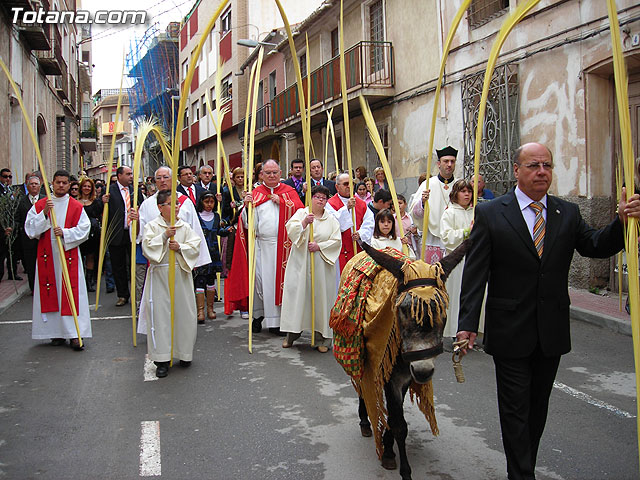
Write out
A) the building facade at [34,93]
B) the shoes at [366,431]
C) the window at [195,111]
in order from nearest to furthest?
the shoes at [366,431] → the building facade at [34,93] → the window at [195,111]

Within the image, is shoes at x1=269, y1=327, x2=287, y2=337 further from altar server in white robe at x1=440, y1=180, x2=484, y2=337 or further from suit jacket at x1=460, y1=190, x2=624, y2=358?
suit jacket at x1=460, y1=190, x2=624, y2=358

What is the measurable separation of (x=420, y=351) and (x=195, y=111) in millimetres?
36348

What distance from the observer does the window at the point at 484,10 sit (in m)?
12.5

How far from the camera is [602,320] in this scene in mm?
7914

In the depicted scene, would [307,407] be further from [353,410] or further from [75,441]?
[75,441]

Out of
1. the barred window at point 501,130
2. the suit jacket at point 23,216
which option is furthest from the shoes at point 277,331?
the barred window at point 501,130

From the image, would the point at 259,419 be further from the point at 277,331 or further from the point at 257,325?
the point at 257,325

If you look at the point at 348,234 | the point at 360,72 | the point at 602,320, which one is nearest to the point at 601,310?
the point at 602,320

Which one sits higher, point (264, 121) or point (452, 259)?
point (264, 121)

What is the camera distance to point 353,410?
4.84 meters

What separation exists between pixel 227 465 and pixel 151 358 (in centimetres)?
237

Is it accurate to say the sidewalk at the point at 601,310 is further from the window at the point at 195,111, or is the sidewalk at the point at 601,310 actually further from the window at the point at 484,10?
the window at the point at 195,111

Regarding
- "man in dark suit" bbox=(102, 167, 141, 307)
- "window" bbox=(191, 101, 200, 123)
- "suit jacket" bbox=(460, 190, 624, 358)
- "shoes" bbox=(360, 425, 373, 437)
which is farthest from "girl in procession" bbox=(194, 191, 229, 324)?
"window" bbox=(191, 101, 200, 123)

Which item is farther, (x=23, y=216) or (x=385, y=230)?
(x=23, y=216)
